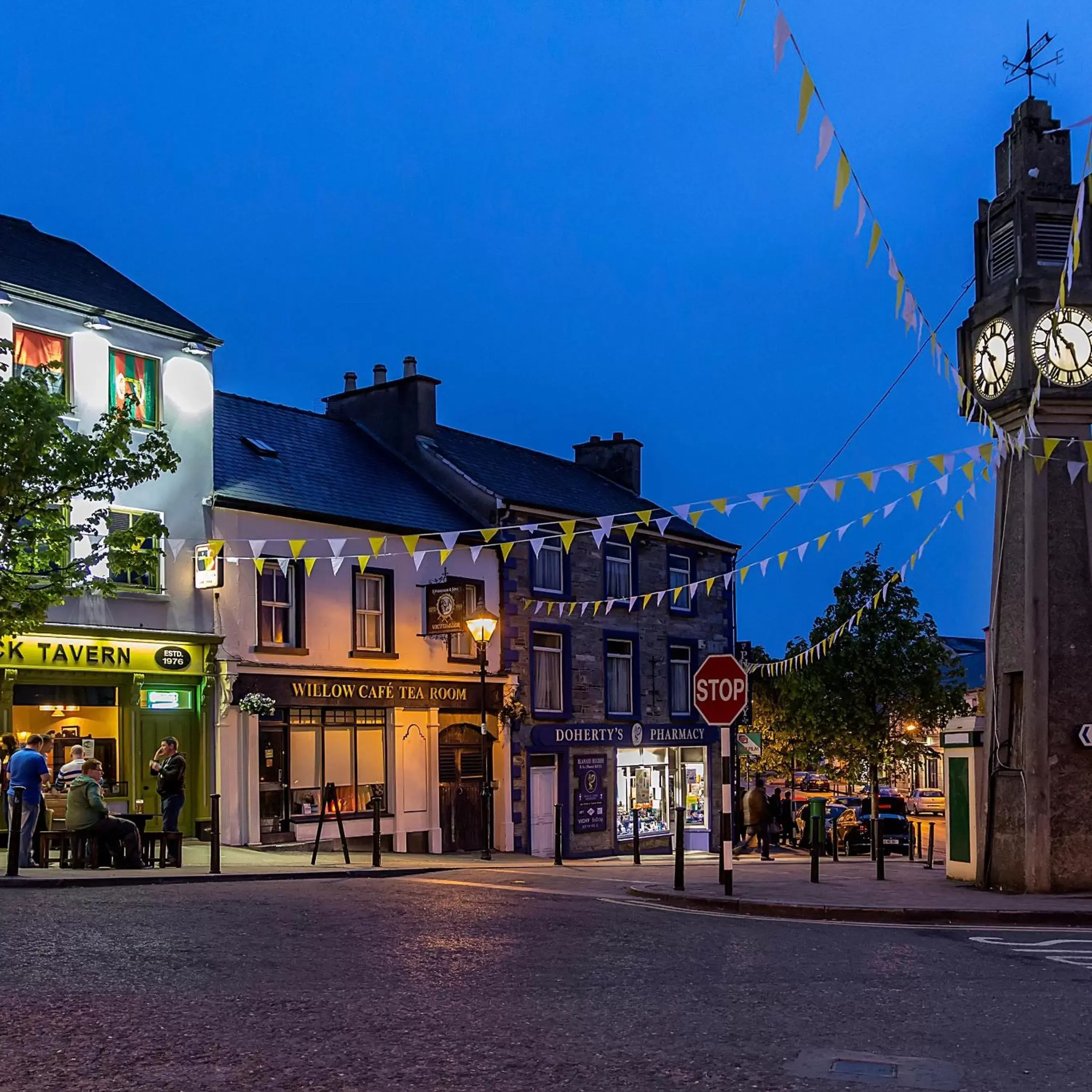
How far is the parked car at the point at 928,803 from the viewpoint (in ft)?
208

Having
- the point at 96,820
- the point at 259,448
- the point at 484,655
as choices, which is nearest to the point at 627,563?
the point at 484,655

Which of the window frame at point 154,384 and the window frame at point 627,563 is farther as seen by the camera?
the window frame at point 627,563

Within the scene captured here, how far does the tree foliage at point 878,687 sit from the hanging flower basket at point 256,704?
19.1 meters

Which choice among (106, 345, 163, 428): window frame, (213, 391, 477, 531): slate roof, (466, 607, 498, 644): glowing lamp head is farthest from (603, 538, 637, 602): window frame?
(106, 345, 163, 428): window frame

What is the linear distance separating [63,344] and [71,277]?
6.07 ft

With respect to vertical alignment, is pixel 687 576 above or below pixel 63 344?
below

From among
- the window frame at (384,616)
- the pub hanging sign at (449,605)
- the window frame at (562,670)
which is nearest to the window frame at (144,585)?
the window frame at (384,616)

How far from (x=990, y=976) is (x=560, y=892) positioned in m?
7.53

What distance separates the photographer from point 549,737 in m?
31.2

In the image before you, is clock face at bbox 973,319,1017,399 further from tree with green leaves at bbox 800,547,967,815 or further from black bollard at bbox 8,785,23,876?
tree with green leaves at bbox 800,547,967,815

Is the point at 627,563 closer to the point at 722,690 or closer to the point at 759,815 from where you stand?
the point at 759,815

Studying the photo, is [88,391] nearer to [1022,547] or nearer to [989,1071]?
[1022,547]

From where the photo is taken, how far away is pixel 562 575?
105ft

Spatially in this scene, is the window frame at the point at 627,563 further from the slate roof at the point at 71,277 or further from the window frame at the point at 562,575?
the slate roof at the point at 71,277
